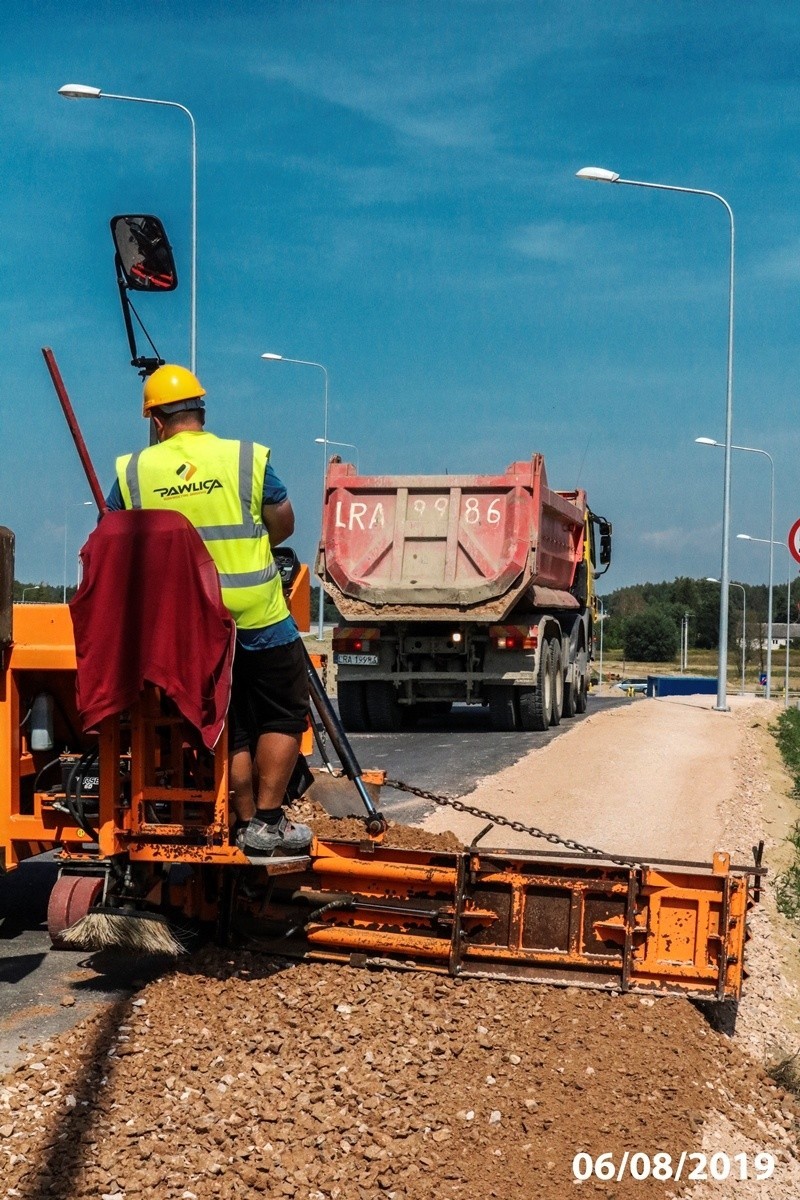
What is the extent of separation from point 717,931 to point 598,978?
49cm

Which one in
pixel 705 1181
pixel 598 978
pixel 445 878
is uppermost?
pixel 445 878

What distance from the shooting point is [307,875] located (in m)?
5.64

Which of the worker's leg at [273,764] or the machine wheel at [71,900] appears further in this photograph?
the machine wheel at [71,900]

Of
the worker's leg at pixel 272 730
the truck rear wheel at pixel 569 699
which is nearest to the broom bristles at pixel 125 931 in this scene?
the worker's leg at pixel 272 730

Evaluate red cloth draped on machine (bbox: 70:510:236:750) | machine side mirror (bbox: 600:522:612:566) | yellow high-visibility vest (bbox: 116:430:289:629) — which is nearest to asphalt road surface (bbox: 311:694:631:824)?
machine side mirror (bbox: 600:522:612:566)

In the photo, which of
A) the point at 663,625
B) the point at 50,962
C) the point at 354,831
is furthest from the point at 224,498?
the point at 663,625

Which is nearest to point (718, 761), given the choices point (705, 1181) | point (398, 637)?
point (398, 637)

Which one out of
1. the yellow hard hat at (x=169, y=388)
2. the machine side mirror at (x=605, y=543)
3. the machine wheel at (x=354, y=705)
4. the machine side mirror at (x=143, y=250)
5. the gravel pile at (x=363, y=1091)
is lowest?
the gravel pile at (x=363, y=1091)

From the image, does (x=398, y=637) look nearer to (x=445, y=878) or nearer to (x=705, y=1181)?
(x=445, y=878)

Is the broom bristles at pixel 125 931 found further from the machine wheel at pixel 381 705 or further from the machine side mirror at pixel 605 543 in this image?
the machine side mirror at pixel 605 543

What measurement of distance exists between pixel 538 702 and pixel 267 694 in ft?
38.7

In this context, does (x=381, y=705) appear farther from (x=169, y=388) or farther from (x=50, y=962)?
(x=169, y=388)
